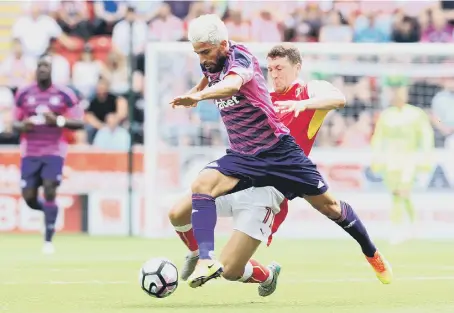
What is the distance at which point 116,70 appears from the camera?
20.0m

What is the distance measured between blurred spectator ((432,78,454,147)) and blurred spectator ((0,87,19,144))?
6.42m

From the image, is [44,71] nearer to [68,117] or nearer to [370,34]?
[68,117]

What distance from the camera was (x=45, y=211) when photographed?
50.8ft

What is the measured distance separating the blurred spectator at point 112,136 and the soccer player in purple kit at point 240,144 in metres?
10.2

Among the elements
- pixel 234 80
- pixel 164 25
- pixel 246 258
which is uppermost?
pixel 164 25

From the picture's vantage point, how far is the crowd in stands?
18672 mm

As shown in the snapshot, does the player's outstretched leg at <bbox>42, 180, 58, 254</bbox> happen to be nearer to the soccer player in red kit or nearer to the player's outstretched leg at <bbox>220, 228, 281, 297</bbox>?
the soccer player in red kit

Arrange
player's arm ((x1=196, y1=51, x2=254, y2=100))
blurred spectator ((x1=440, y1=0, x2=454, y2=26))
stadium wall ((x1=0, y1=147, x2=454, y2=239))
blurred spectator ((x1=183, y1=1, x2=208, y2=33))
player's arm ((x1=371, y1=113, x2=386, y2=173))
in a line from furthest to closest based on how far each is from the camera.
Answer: blurred spectator ((x1=183, y1=1, x2=208, y2=33)) < blurred spectator ((x1=440, y1=0, x2=454, y2=26)) < stadium wall ((x1=0, y1=147, x2=454, y2=239)) < player's arm ((x1=371, y1=113, x2=386, y2=173)) < player's arm ((x1=196, y1=51, x2=254, y2=100))

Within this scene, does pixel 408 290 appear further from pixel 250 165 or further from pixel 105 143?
pixel 105 143

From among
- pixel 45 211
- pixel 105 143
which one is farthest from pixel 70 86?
pixel 45 211


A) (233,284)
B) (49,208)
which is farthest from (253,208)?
(49,208)

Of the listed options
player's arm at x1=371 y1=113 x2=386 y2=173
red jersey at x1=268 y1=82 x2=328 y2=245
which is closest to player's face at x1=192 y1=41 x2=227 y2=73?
red jersey at x1=268 y1=82 x2=328 y2=245

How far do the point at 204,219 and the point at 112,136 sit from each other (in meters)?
11.1

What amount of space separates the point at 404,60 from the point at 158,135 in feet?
12.9
